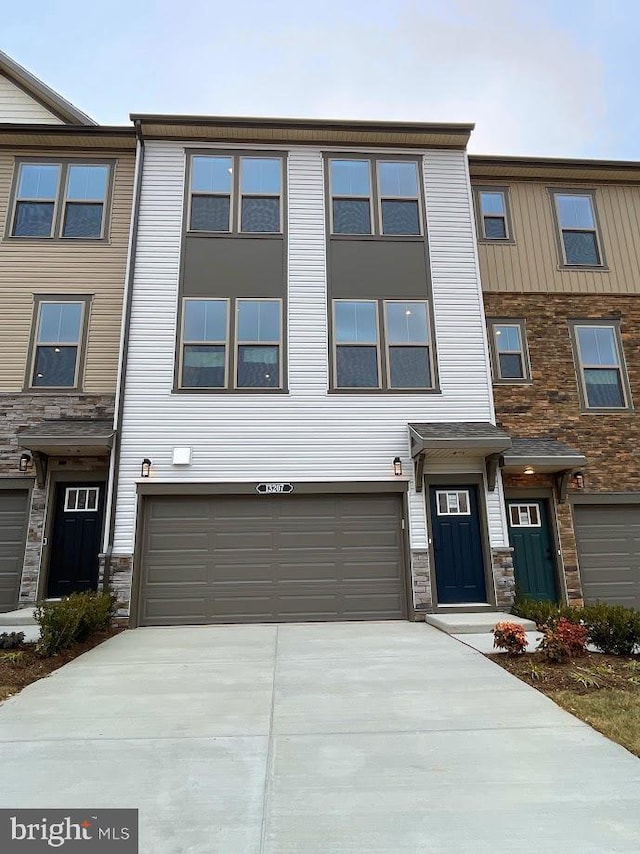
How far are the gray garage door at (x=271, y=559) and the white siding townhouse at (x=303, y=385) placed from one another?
0.03 metres

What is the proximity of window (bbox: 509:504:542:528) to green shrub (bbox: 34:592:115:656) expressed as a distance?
7069mm

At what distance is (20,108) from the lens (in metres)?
11.2

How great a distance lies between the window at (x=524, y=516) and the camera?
977cm

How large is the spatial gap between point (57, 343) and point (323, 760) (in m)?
8.71

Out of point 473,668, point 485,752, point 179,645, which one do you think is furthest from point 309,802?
point 179,645

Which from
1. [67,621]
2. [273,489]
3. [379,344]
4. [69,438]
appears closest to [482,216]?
[379,344]

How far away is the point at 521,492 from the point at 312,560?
160 inches

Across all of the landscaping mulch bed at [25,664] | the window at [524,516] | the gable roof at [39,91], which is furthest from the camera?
the gable roof at [39,91]

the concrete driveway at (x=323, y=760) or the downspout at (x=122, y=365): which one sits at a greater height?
the downspout at (x=122, y=365)

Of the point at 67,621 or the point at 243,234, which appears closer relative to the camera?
the point at 67,621

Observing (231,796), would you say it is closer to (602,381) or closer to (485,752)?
(485,752)

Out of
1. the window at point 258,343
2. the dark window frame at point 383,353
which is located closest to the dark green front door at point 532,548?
the dark window frame at point 383,353

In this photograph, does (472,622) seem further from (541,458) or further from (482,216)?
(482,216)

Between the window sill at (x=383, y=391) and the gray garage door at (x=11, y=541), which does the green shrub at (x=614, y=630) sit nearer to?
the window sill at (x=383, y=391)
